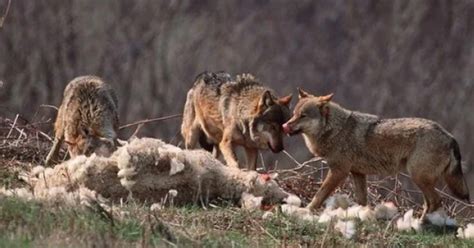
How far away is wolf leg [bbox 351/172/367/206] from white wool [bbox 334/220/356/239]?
1.89 m

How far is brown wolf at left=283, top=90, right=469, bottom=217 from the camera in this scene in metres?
14.2

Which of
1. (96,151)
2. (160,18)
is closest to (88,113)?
(96,151)

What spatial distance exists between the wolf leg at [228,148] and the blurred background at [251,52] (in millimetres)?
2717

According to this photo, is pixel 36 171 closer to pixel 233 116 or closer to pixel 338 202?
pixel 338 202

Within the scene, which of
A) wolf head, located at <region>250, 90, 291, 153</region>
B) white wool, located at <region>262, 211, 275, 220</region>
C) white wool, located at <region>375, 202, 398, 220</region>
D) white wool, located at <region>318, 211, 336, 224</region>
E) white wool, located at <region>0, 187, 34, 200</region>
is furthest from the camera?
wolf head, located at <region>250, 90, 291, 153</region>

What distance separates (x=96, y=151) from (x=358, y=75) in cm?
485

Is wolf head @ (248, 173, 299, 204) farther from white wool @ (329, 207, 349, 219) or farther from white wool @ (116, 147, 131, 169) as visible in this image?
white wool @ (116, 147, 131, 169)

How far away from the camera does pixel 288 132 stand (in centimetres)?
1498

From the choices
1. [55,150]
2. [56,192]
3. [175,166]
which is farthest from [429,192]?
[55,150]

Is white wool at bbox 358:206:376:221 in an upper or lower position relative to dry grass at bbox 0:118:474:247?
lower

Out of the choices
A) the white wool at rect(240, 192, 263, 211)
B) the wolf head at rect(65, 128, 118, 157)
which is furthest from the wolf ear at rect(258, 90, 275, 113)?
the white wool at rect(240, 192, 263, 211)

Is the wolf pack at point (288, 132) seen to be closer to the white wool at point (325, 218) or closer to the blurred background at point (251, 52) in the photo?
the white wool at point (325, 218)

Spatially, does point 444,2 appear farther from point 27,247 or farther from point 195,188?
point 27,247

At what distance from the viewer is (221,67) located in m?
20.5
